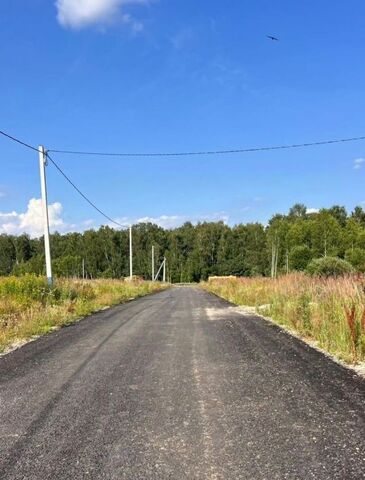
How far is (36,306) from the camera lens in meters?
16.4

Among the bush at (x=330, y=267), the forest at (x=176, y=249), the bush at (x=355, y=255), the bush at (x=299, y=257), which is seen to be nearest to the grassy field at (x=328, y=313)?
the bush at (x=330, y=267)

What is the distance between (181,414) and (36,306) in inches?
483

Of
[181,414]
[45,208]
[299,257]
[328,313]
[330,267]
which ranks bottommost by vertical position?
[181,414]

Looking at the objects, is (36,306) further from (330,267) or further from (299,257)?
(299,257)

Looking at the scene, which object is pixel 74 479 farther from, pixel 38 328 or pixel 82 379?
pixel 38 328

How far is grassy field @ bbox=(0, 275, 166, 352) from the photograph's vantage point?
39.8 feet

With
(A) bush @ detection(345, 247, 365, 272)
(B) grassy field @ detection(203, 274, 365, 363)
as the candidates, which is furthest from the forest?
(B) grassy field @ detection(203, 274, 365, 363)

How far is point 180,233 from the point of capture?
449ft

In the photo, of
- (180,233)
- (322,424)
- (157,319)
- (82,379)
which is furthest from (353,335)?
(180,233)

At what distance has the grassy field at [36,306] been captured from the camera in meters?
12.1

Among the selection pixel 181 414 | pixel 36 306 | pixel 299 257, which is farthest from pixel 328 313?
pixel 299 257

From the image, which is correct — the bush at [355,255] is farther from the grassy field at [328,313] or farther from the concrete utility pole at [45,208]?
the grassy field at [328,313]

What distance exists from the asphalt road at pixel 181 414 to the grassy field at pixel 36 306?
3.09 meters

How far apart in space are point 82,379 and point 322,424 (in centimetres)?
346
